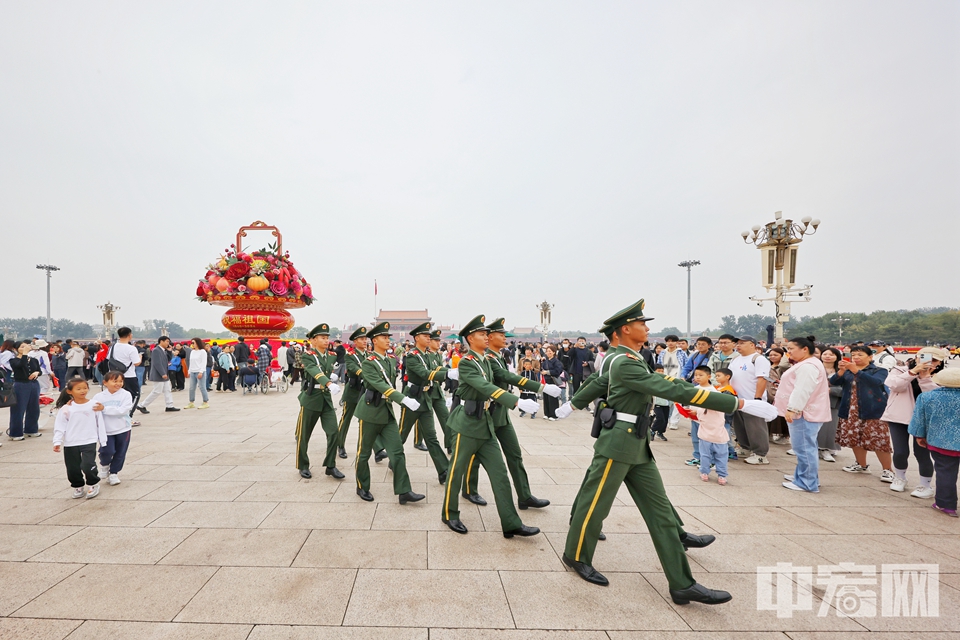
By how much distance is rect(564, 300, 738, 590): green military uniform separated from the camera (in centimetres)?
287

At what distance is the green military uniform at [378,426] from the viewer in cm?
459

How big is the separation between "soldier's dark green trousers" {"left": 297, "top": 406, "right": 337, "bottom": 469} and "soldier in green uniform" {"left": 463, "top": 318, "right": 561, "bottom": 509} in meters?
2.00

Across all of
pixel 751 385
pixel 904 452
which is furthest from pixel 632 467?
pixel 904 452

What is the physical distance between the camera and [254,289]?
17.4 m

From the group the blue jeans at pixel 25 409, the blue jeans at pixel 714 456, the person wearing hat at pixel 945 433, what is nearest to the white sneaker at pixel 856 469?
the person wearing hat at pixel 945 433

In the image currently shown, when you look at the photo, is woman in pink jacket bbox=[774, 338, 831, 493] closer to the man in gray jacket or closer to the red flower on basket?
the man in gray jacket

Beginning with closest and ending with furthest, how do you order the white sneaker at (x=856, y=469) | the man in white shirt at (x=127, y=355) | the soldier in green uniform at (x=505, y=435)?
the soldier in green uniform at (x=505, y=435)
the white sneaker at (x=856, y=469)
the man in white shirt at (x=127, y=355)

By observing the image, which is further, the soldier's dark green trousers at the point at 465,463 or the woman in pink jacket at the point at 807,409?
the woman in pink jacket at the point at 807,409

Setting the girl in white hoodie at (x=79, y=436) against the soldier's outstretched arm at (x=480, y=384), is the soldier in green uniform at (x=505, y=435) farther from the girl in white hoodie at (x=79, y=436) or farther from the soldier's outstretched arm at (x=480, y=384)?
the girl in white hoodie at (x=79, y=436)

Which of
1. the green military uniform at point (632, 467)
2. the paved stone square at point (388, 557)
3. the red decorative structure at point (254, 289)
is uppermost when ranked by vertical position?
the red decorative structure at point (254, 289)

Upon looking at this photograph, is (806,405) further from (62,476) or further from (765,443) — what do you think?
(62,476)

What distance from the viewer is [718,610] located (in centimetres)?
282

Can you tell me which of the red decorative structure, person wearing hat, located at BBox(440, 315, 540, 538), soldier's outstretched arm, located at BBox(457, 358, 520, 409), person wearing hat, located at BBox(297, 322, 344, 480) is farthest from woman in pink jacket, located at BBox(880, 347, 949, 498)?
the red decorative structure

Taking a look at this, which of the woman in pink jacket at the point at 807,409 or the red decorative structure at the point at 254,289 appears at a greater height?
the red decorative structure at the point at 254,289
